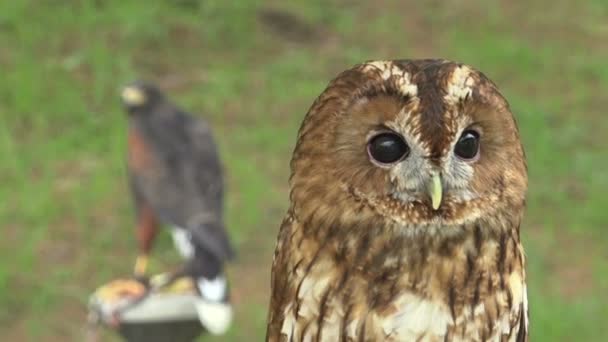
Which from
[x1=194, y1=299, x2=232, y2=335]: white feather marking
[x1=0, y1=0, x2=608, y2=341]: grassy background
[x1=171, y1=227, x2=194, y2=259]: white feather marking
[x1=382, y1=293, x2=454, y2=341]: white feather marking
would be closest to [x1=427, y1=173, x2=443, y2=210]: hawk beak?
[x1=382, y1=293, x2=454, y2=341]: white feather marking

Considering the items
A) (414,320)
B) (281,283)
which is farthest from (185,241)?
(414,320)

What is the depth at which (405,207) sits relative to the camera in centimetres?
157

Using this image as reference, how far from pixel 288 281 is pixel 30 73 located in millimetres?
5738

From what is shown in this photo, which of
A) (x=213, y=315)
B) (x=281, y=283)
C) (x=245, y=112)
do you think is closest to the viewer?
(x=281, y=283)

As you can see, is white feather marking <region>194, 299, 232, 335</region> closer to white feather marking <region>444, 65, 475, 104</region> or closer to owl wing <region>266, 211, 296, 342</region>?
owl wing <region>266, 211, 296, 342</region>

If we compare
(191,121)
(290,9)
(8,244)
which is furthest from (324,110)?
(290,9)

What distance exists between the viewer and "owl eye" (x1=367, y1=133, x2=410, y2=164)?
1.55 m

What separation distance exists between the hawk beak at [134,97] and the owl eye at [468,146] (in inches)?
158

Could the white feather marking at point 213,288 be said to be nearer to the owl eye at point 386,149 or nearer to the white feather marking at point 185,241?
the white feather marking at point 185,241

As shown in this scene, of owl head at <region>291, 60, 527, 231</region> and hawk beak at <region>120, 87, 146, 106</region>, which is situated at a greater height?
hawk beak at <region>120, 87, 146, 106</region>

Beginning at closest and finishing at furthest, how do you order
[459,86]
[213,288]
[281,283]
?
1. [459,86]
2. [281,283]
3. [213,288]

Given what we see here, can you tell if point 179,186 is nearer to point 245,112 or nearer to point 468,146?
point 245,112

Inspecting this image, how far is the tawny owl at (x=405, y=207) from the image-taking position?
153cm

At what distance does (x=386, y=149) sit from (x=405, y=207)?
0.08m
